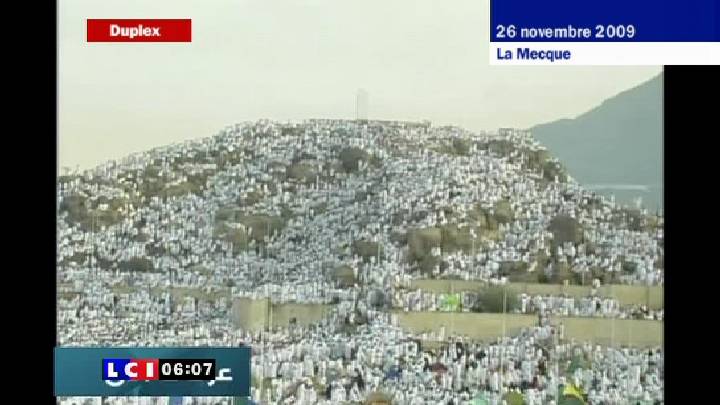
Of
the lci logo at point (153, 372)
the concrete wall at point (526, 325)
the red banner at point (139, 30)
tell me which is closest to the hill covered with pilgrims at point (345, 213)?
the concrete wall at point (526, 325)

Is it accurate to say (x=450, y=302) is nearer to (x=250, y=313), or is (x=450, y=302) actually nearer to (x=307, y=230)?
(x=307, y=230)

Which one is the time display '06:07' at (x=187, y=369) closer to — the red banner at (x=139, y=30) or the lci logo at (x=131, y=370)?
the lci logo at (x=131, y=370)

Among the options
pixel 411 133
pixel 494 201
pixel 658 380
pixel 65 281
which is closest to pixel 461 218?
pixel 494 201

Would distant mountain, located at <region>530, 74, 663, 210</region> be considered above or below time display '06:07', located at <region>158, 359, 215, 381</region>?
above

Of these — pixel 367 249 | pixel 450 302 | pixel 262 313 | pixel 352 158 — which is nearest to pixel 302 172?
pixel 352 158

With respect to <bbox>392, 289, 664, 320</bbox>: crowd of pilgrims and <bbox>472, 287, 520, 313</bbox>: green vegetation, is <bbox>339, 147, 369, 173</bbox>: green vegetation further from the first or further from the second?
<bbox>472, 287, 520, 313</bbox>: green vegetation

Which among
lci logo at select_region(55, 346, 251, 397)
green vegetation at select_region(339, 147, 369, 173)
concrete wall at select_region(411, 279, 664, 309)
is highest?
green vegetation at select_region(339, 147, 369, 173)

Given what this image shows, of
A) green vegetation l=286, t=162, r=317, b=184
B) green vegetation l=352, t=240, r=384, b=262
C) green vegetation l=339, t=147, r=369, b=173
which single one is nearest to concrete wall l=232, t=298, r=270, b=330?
green vegetation l=352, t=240, r=384, b=262
